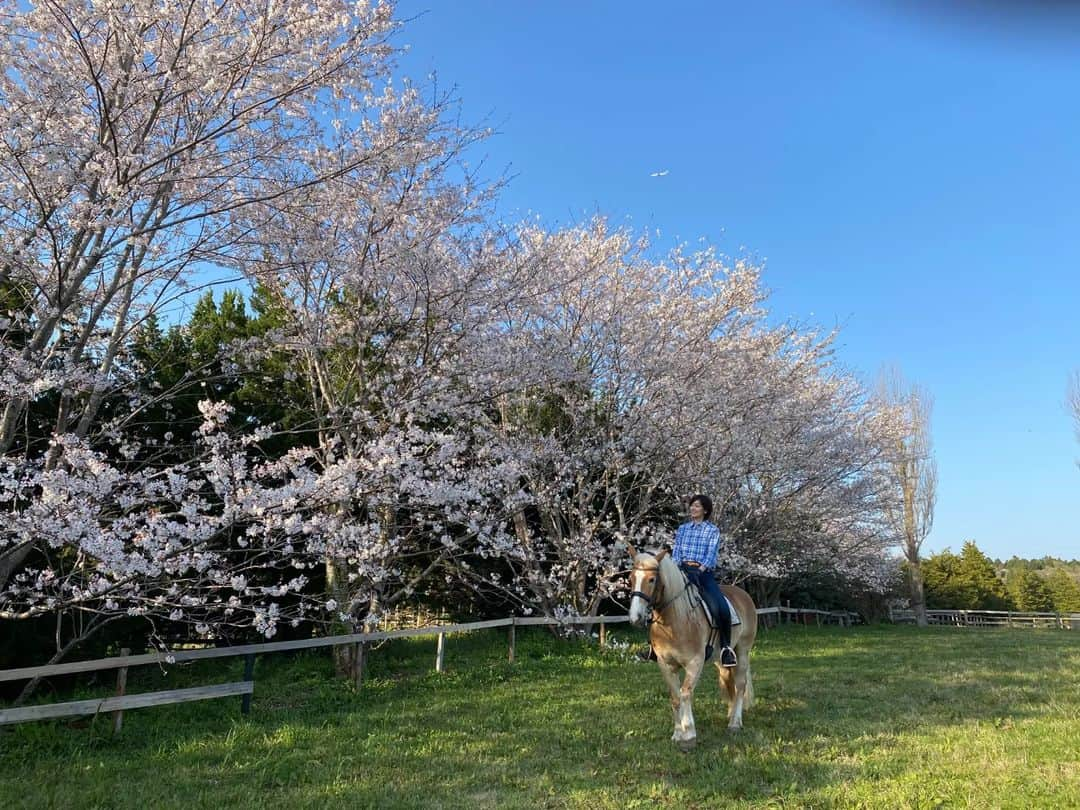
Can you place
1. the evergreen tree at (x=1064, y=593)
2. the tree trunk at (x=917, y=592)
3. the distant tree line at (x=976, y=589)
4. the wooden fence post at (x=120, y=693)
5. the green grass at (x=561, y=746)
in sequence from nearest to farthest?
the green grass at (x=561, y=746), the wooden fence post at (x=120, y=693), the tree trunk at (x=917, y=592), the distant tree line at (x=976, y=589), the evergreen tree at (x=1064, y=593)

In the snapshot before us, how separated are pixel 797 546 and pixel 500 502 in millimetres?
13175

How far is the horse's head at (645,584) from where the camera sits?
19.7ft

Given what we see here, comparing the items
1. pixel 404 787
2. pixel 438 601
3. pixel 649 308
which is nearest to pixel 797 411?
pixel 649 308

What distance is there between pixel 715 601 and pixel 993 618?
118 feet

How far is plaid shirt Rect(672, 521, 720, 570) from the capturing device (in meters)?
6.98

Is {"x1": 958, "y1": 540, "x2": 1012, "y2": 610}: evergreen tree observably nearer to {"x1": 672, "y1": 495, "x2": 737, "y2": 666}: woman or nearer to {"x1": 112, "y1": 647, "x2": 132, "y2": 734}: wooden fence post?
{"x1": 672, "y1": 495, "x2": 737, "y2": 666}: woman

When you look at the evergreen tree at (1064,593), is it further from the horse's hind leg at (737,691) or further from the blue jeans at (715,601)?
the blue jeans at (715,601)

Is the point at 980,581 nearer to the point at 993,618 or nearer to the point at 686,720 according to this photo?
the point at 993,618

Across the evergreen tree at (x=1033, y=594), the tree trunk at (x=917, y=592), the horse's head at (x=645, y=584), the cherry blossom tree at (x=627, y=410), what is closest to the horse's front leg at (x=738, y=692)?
the horse's head at (x=645, y=584)

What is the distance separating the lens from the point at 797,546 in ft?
69.9

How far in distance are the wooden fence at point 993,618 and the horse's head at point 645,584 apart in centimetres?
3118

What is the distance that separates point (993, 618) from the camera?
34.6 metres

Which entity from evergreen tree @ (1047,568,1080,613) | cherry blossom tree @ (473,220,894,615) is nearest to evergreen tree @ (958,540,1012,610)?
evergreen tree @ (1047,568,1080,613)

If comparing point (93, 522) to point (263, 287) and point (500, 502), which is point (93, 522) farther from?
point (500, 502)
